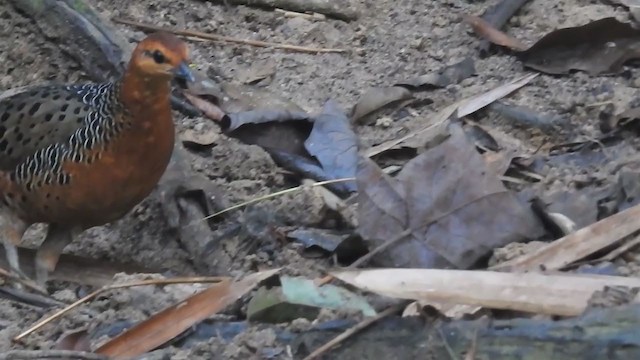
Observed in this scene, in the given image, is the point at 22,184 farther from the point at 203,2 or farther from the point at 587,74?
the point at 587,74

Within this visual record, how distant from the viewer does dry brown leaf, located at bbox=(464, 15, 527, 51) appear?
5.45 metres

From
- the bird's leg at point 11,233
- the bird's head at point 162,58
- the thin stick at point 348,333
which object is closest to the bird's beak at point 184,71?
the bird's head at point 162,58

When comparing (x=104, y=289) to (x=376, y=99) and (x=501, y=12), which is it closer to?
(x=376, y=99)

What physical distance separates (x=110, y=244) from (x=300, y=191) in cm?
71

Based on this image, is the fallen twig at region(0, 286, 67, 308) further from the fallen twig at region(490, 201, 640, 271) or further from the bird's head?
the fallen twig at region(490, 201, 640, 271)

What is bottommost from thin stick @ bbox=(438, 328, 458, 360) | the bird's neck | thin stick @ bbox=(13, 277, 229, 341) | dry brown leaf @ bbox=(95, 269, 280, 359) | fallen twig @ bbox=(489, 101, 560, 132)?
fallen twig @ bbox=(489, 101, 560, 132)

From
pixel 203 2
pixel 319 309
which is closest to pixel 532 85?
pixel 203 2

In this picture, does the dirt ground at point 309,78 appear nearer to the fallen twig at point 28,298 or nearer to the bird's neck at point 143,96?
the fallen twig at point 28,298

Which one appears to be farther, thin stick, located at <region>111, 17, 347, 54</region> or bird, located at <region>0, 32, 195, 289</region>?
thin stick, located at <region>111, 17, 347, 54</region>

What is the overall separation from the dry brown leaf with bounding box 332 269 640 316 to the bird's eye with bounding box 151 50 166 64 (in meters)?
1.13

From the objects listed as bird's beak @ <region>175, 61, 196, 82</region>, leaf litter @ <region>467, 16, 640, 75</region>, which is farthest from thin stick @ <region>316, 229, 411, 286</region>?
leaf litter @ <region>467, 16, 640, 75</region>

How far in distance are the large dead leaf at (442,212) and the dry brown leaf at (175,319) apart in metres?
0.59

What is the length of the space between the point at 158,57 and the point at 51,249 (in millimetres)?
800

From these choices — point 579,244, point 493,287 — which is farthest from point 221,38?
point 493,287
